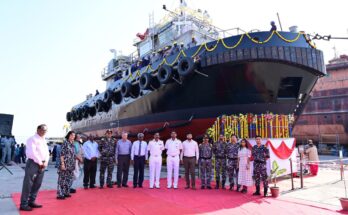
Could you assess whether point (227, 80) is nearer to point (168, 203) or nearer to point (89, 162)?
point (89, 162)

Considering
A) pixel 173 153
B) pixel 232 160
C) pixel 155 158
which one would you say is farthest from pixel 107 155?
pixel 232 160

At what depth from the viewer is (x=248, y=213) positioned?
4.50 metres

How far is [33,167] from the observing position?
461 cm

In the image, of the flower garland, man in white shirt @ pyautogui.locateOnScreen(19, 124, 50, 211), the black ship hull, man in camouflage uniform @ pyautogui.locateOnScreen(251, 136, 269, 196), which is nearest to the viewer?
man in white shirt @ pyautogui.locateOnScreen(19, 124, 50, 211)

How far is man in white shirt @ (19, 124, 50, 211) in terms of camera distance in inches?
177

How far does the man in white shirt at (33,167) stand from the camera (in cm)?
450

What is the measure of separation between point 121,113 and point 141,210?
1068 centimetres

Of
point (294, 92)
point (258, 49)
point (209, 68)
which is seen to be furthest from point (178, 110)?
point (294, 92)

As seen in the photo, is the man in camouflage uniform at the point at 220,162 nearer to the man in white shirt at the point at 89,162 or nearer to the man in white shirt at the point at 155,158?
the man in white shirt at the point at 155,158

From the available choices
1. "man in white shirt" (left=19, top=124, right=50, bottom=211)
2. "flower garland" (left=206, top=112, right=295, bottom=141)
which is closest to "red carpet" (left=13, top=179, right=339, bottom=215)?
"man in white shirt" (left=19, top=124, right=50, bottom=211)

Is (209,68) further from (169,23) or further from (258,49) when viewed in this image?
(169,23)

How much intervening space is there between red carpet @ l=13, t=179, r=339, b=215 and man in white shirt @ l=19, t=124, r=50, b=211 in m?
0.24

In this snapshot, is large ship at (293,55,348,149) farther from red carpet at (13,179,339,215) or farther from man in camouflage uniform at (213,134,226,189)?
red carpet at (13,179,339,215)

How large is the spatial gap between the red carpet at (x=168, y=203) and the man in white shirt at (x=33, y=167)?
239mm
